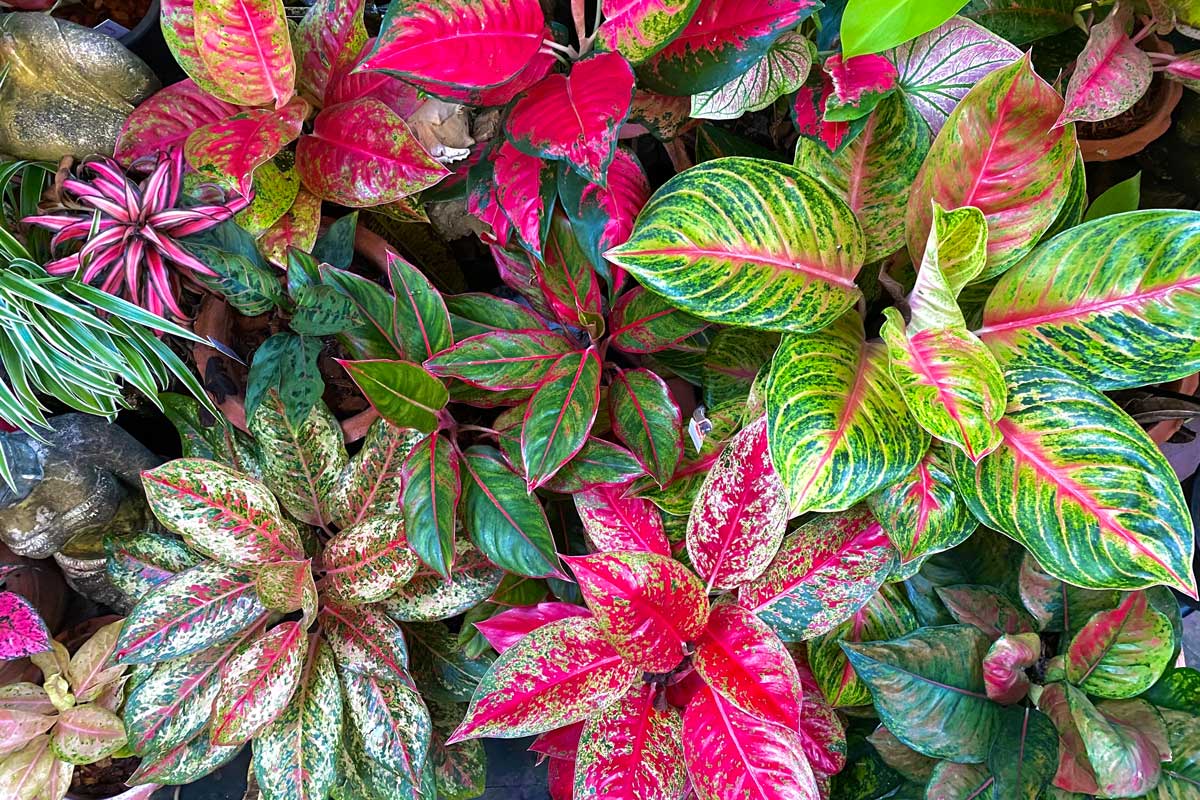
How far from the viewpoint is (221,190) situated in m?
0.99

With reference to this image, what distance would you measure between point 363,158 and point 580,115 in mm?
317

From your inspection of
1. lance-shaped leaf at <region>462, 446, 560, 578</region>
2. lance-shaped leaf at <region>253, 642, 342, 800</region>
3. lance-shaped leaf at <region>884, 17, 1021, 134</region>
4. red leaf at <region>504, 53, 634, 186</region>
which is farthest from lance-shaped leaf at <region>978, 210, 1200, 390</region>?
lance-shaped leaf at <region>253, 642, 342, 800</region>

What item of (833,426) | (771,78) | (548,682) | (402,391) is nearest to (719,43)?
(771,78)

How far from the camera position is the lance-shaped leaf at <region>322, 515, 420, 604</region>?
100cm

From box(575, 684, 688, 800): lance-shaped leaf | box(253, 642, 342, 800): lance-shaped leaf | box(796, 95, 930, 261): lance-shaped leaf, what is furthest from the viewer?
box(253, 642, 342, 800): lance-shaped leaf

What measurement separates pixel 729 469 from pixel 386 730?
60 cm

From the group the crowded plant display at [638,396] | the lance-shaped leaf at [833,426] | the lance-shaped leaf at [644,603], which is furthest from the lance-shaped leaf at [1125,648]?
the lance-shaped leaf at [644,603]

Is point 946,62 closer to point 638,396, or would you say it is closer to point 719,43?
point 719,43

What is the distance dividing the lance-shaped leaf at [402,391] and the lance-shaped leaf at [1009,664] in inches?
28.4

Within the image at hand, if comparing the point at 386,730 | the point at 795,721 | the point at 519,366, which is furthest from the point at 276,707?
the point at 795,721

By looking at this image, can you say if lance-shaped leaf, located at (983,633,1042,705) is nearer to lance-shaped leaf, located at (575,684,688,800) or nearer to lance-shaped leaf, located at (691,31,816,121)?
lance-shaped leaf, located at (575,684,688,800)

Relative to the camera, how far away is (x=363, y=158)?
3.07 ft

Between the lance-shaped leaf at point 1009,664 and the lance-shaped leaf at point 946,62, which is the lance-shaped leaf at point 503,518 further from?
the lance-shaped leaf at point 946,62

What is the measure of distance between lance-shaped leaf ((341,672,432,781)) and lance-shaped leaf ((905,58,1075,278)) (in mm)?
870
